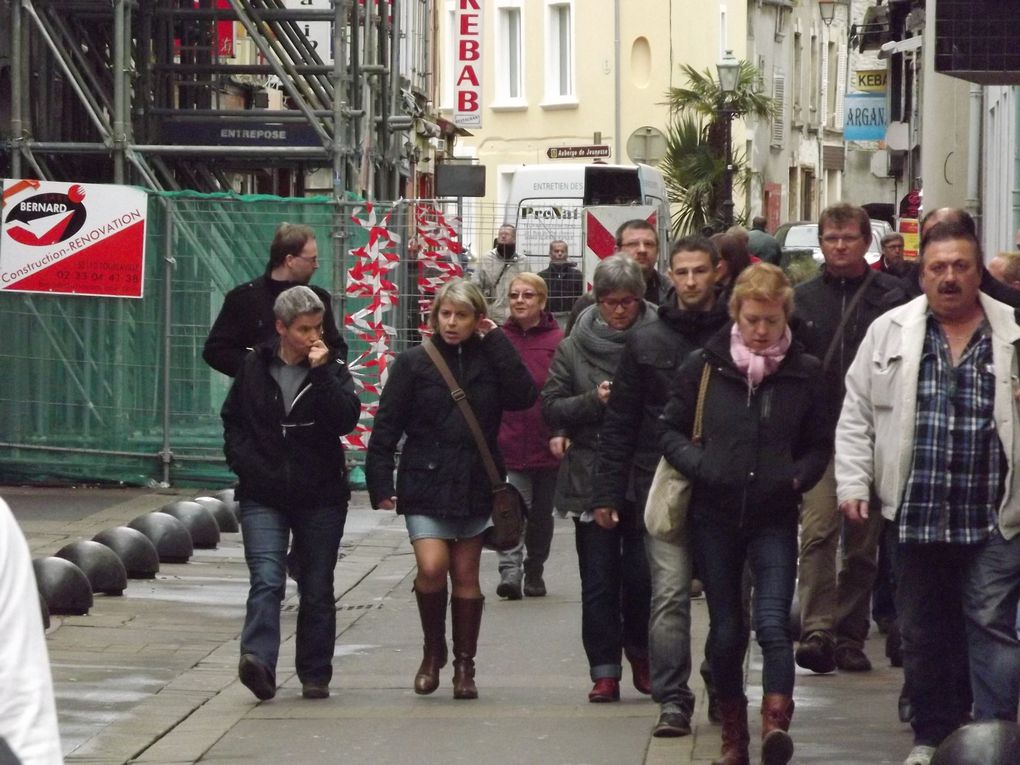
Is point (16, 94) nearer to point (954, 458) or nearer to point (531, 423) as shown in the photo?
point (531, 423)

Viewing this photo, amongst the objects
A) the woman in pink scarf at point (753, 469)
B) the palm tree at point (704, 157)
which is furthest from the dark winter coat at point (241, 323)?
the palm tree at point (704, 157)

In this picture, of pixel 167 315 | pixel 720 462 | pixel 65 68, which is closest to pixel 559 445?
pixel 720 462

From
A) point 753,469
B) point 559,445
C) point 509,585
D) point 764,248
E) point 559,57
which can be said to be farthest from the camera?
point 559,57

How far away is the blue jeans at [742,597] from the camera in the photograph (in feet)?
24.4

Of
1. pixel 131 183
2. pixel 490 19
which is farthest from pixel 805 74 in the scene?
pixel 131 183

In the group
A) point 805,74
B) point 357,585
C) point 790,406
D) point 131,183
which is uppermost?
point 805,74

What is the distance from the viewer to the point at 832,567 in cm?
930

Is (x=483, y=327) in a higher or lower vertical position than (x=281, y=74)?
lower

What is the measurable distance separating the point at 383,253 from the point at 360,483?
1.72m

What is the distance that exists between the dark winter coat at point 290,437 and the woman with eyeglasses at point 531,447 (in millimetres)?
2604

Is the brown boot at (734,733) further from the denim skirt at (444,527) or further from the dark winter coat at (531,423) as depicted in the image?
the dark winter coat at (531,423)

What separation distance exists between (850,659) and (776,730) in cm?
239

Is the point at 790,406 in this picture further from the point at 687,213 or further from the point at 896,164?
the point at 896,164

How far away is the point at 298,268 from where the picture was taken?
35.8ft
